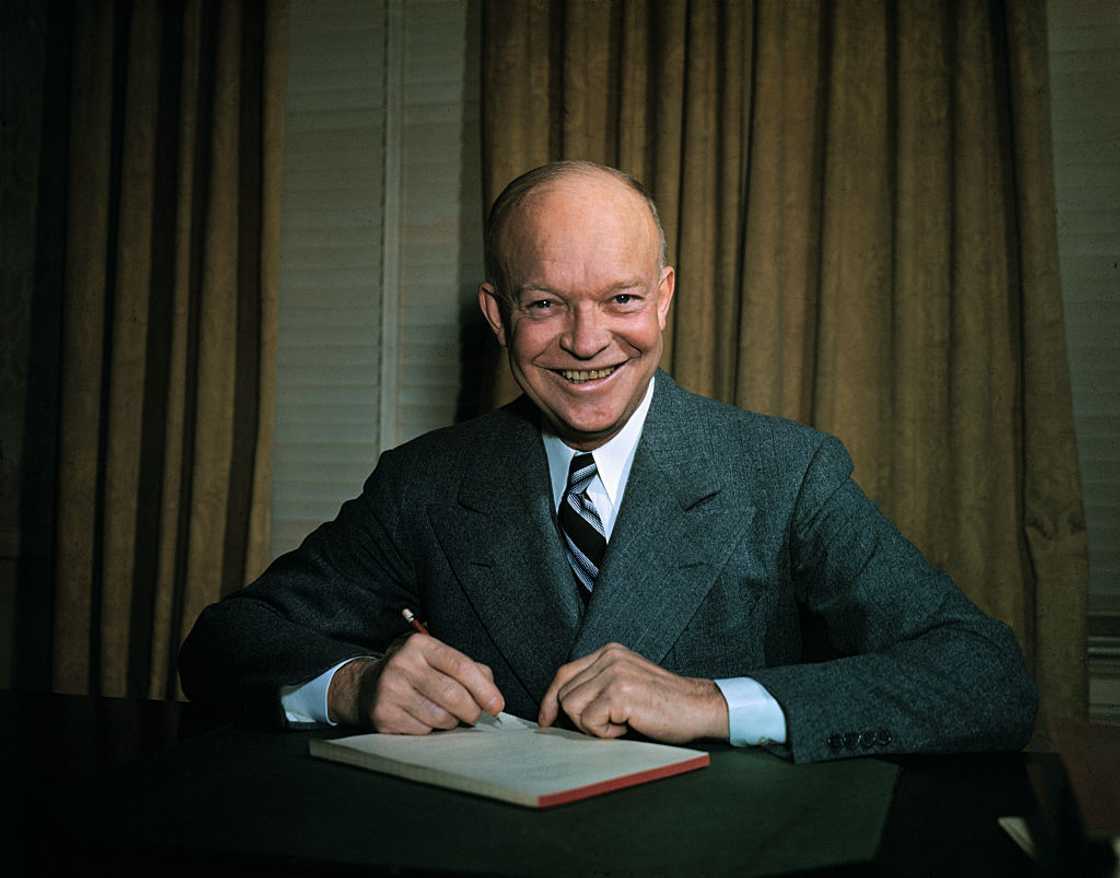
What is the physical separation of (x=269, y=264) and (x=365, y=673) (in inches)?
77.7

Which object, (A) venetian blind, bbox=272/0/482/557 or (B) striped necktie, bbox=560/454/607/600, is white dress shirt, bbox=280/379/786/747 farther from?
(A) venetian blind, bbox=272/0/482/557

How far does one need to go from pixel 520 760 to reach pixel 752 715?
0.35 metres

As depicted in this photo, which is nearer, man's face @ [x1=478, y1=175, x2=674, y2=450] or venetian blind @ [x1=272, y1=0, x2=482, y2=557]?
man's face @ [x1=478, y1=175, x2=674, y2=450]

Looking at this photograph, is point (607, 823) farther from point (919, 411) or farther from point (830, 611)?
point (919, 411)

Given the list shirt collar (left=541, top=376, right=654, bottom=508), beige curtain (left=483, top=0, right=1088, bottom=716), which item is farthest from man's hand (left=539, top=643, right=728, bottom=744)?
beige curtain (left=483, top=0, right=1088, bottom=716)

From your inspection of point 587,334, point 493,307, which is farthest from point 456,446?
point 587,334

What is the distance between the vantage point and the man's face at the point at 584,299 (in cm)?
188

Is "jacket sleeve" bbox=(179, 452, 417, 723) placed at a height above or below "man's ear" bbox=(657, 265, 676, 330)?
below

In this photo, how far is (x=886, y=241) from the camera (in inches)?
113

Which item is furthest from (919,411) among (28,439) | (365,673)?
(28,439)

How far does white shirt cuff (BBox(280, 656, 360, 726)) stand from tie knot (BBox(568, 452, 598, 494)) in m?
0.57

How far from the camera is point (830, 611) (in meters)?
1.82

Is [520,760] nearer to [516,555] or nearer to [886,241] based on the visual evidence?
[516,555]

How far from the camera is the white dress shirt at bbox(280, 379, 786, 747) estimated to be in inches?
55.6
